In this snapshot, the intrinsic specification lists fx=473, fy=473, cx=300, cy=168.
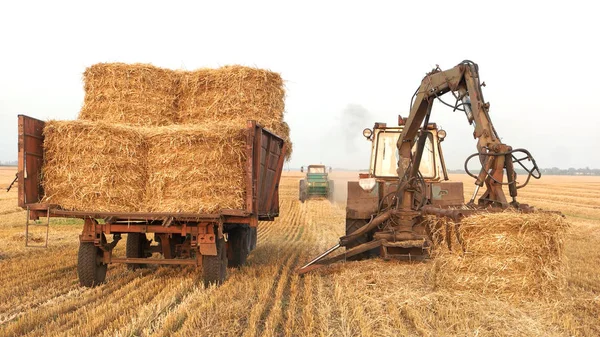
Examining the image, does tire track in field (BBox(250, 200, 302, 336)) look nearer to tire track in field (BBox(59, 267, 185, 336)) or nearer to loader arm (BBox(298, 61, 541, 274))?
loader arm (BBox(298, 61, 541, 274))

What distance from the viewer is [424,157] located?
8352 mm

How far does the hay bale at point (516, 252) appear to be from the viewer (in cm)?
473

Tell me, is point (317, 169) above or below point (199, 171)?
above

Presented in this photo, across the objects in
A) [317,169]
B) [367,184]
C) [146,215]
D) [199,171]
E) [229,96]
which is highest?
[229,96]

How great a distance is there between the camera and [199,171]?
20.0 feet

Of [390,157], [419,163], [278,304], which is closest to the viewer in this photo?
[278,304]

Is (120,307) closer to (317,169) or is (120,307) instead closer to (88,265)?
(88,265)

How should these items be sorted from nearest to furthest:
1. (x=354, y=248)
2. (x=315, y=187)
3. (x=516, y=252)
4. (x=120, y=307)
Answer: (x=516, y=252), (x=120, y=307), (x=354, y=248), (x=315, y=187)

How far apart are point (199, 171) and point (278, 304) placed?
6.61 feet

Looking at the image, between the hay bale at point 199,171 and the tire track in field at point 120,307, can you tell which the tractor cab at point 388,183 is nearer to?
the hay bale at point 199,171

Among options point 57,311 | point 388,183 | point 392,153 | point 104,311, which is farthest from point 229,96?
point 57,311

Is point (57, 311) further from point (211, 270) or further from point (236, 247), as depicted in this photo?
point (236, 247)

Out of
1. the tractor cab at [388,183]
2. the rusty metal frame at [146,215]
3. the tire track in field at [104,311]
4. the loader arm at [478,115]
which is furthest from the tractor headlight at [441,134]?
the tire track in field at [104,311]

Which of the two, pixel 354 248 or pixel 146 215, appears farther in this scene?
pixel 354 248
